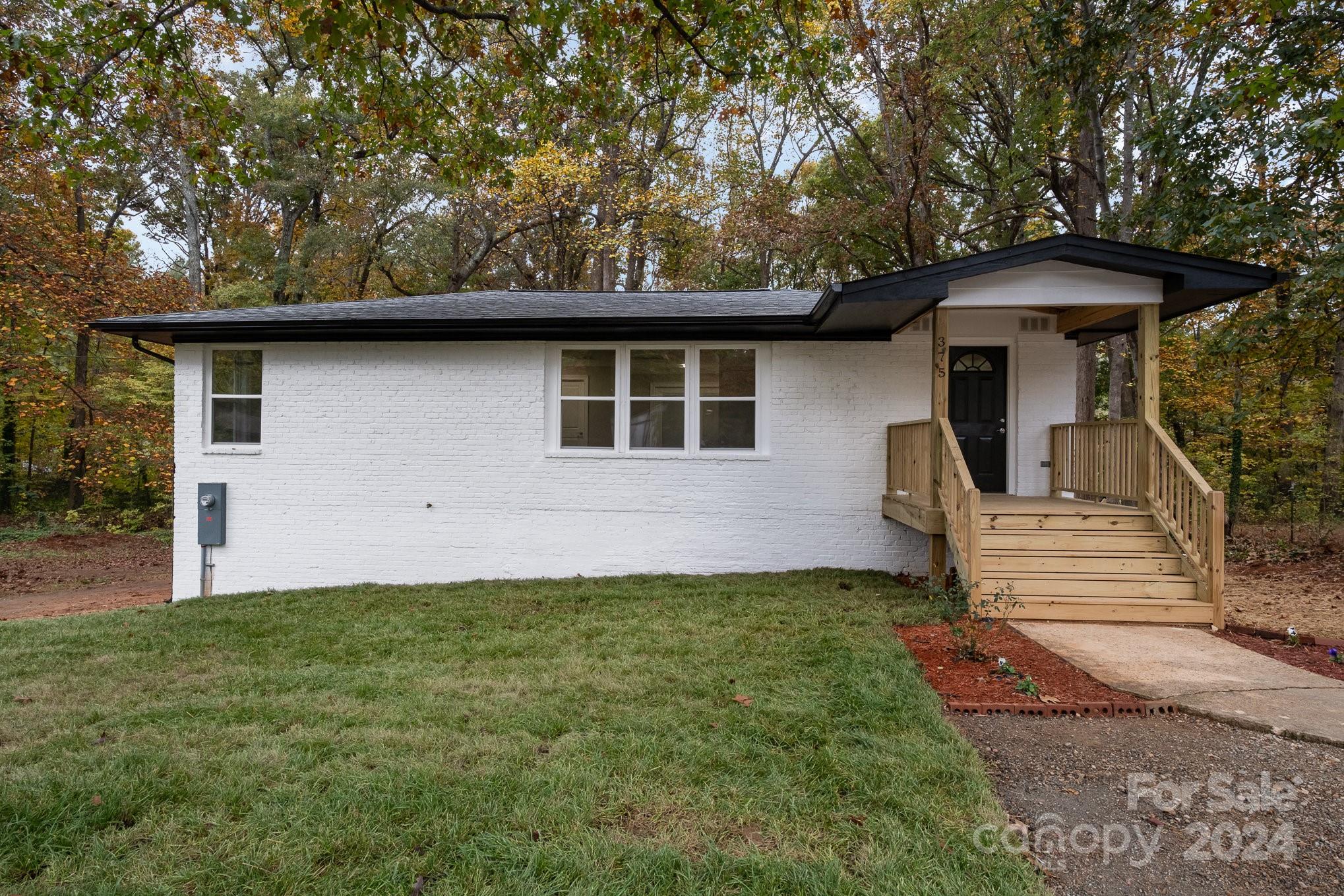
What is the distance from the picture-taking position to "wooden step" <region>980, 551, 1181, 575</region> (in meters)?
5.74

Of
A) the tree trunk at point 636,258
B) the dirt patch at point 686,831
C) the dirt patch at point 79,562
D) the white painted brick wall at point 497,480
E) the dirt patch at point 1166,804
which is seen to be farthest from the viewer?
the tree trunk at point 636,258

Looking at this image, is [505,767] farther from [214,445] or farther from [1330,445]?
[1330,445]

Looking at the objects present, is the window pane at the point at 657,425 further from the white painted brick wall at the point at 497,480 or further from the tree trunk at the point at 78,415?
the tree trunk at the point at 78,415

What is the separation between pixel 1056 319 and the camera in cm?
775

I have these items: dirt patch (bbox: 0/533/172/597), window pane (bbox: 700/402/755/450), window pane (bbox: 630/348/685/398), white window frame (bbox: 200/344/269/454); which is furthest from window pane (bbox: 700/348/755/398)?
dirt patch (bbox: 0/533/172/597)

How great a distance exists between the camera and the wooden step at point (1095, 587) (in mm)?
5559

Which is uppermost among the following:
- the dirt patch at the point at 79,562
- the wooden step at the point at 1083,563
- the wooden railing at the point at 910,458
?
the wooden railing at the point at 910,458

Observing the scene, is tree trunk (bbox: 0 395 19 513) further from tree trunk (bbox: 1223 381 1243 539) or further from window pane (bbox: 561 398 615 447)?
tree trunk (bbox: 1223 381 1243 539)

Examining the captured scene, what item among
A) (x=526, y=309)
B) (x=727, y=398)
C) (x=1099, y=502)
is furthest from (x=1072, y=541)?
(x=526, y=309)

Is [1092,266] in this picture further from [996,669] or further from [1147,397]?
[996,669]

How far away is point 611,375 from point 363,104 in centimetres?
375

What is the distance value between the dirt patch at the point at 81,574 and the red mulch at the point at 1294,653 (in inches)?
470

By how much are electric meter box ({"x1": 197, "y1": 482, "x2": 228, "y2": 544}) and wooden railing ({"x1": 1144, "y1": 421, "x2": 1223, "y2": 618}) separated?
1028 centimetres

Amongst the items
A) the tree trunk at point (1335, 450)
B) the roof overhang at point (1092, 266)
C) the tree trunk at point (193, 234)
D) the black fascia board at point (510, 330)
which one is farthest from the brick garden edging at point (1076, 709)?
the tree trunk at point (193, 234)
